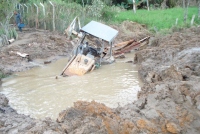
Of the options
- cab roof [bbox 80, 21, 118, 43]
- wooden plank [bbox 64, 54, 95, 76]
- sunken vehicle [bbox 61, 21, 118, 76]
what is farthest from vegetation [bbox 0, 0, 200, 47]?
wooden plank [bbox 64, 54, 95, 76]

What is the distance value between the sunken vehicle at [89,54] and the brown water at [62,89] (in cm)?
30

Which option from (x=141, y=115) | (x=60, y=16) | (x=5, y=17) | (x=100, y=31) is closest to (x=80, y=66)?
(x=100, y=31)

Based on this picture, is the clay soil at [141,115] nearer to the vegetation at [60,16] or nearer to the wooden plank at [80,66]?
the wooden plank at [80,66]

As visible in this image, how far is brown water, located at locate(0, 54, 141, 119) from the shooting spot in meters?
7.29

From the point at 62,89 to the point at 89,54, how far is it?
283cm

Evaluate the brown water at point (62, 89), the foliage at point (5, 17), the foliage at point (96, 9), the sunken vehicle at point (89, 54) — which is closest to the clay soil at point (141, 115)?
the brown water at point (62, 89)

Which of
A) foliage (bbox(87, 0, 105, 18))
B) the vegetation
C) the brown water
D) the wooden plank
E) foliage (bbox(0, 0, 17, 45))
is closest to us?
the brown water

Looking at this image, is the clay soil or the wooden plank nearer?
the clay soil

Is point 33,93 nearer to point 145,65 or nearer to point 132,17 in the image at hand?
point 145,65

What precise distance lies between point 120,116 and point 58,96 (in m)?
3.68

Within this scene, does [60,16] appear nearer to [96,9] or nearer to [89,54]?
[96,9]

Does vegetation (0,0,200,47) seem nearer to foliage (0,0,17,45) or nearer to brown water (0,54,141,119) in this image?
foliage (0,0,17,45)

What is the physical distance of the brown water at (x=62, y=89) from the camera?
23.9 feet

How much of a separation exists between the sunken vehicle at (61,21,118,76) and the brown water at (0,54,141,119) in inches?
11.7
